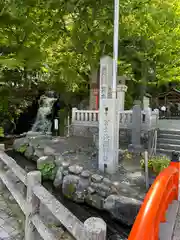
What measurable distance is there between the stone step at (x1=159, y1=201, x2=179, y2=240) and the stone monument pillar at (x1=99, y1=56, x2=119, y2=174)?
11.2 ft

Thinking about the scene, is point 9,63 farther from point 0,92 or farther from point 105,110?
point 0,92

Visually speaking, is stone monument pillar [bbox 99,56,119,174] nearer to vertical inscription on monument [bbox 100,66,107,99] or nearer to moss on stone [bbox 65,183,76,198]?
vertical inscription on monument [bbox 100,66,107,99]

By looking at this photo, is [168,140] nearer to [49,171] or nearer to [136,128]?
[136,128]

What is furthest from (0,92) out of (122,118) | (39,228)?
(39,228)

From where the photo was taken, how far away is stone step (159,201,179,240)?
222 cm

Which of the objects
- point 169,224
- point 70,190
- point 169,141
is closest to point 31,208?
point 169,224

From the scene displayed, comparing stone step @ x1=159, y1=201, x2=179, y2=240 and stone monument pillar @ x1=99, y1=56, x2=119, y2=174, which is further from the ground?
stone monument pillar @ x1=99, y1=56, x2=119, y2=174

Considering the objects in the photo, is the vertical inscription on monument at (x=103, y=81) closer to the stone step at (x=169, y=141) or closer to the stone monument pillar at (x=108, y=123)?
the stone monument pillar at (x=108, y=123)

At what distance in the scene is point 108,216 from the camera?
5.22 metres

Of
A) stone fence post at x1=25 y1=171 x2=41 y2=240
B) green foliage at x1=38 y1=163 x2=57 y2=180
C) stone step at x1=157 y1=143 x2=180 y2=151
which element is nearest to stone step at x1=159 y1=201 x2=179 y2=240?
stone fence post at x1=25 y1=171 x2=41 y2=240

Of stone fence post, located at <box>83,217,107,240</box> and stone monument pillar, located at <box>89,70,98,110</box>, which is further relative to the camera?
stone monument pillar, located at <box>89,70,98,110</box>

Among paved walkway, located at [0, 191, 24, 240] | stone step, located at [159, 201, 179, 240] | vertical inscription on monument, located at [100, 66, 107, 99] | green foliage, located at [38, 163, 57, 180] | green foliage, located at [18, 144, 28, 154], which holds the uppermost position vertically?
vertical inscription on monument, located at [100, 66, 107, 99]

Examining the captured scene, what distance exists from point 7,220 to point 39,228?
114cm

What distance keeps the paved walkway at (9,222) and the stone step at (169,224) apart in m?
1.87
